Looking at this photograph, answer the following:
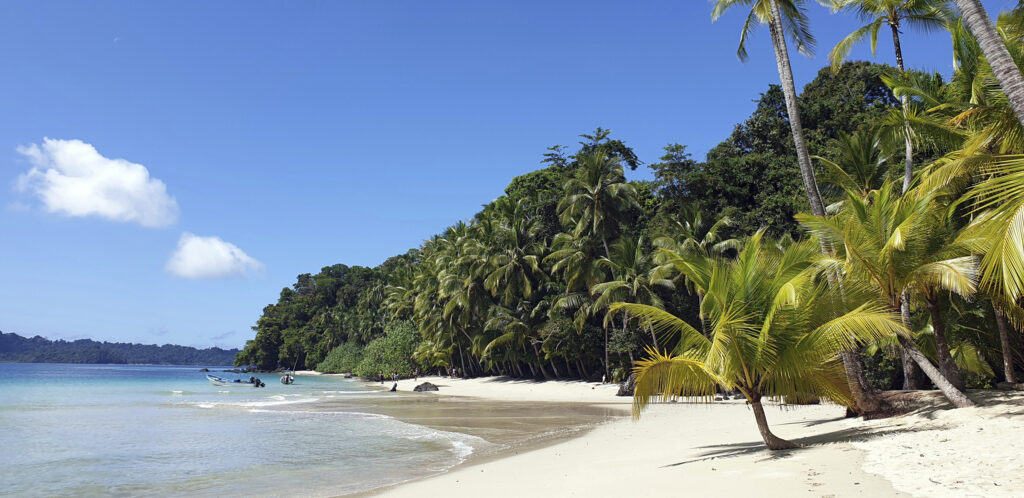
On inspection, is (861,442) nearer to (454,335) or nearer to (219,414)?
(219,414)

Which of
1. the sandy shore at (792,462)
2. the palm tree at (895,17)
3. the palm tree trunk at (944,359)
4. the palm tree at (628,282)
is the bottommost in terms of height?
the sandy shore at (792,462)

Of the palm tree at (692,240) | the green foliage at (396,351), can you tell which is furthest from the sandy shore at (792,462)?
the green foliage at (396,351)

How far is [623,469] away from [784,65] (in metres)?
10.3

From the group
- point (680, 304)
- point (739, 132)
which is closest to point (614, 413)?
point (680, 304)

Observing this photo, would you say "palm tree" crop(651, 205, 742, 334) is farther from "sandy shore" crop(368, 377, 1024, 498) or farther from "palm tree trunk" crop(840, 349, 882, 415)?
"palm tree trunk" crop(840, 349, 882, 415)

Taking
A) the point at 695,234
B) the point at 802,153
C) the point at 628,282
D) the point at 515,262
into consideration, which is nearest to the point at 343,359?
the point at 515,262

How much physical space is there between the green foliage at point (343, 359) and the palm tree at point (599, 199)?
162 feet

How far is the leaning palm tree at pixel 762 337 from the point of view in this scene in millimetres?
7820

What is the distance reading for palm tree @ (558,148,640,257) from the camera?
109 ft

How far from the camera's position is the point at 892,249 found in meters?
9.82

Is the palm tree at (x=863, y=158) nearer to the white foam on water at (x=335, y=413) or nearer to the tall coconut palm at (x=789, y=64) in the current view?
the tall coconut palm at (x=789, y=64)

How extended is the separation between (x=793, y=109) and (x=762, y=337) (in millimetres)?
7362

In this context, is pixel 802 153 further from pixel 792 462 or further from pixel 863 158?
pixel 792 462

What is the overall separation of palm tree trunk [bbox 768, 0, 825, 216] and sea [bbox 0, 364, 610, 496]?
846cm
